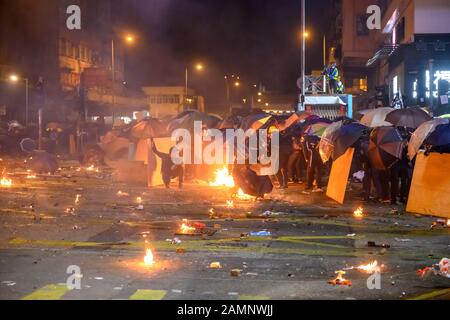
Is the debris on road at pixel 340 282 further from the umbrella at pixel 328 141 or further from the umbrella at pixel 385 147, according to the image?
the umbrella at pixel 328 141

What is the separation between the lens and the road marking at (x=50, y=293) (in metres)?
6.18

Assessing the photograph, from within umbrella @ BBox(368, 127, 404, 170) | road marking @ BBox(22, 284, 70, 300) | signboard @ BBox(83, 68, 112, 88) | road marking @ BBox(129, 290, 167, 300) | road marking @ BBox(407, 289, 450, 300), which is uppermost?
signboard @ BBox(83, 68, 112, 88)

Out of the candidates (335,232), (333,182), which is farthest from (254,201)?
(335,232)

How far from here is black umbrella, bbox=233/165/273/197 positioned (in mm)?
14461

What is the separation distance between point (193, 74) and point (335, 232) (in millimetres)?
75995

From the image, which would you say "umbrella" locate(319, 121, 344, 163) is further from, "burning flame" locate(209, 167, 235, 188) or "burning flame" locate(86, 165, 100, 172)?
"burning flame" locate(86, 165, 100, 172)

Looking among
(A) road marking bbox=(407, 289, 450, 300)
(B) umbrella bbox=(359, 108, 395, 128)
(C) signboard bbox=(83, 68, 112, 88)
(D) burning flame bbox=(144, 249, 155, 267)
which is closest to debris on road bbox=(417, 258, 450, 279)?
(A) road marking bbox=(407, 289, 450, 300)

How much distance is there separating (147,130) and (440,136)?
10.5 m

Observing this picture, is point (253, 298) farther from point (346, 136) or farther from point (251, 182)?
point (251, 182)

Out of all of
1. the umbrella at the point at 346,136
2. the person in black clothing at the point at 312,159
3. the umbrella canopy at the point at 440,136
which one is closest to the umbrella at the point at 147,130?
the person in black clothing at the point at 312,159

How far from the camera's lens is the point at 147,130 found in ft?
64.9

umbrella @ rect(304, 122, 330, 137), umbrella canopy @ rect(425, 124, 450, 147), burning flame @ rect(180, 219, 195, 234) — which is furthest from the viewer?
umbrella @ rect(304, 122, 330, 137)

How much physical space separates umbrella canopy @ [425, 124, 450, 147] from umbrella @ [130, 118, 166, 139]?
992 cm

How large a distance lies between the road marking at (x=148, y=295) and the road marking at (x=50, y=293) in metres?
0.76
